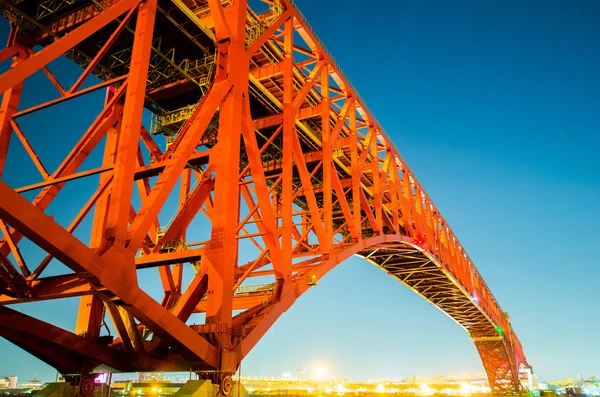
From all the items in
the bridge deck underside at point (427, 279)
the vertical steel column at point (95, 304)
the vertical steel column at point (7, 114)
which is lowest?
the vertical steel column at point (95, 304)

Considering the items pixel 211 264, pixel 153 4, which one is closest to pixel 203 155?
pixel 211 264

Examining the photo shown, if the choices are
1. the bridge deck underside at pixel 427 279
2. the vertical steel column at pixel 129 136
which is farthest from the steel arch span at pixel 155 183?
the bridge deck underside at pixel 427 279

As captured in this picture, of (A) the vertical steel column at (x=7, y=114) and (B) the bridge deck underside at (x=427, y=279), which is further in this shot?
(B) the bridge deck underside at (x=427, y=279)

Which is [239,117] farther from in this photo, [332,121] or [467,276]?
[467,276]

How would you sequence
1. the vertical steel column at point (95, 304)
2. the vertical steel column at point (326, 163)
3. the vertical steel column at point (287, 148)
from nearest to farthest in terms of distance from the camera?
the vertical steel column at point (95, 304) → the vertical steel column at point (287, 148) → the vertical steel column at point (326, 163)

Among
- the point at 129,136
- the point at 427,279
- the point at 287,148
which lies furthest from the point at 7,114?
the point at 427,279

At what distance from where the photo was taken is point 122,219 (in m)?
10.4

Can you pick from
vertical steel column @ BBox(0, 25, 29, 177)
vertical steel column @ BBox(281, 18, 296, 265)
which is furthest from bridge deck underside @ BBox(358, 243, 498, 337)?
vertical steel column @ BBox(0, 25, 29, 177)

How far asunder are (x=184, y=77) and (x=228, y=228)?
22.9 feet

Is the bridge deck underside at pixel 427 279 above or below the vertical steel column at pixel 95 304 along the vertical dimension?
above

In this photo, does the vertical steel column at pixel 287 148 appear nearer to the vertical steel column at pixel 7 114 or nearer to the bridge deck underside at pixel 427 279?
the vertical steel column at pixel 7 114

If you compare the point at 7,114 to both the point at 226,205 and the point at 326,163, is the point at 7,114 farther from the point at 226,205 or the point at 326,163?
the point at 326,163

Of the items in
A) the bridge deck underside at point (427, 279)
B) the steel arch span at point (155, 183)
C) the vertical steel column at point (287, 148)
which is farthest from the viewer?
the bridge deck underside at point (427, 279)

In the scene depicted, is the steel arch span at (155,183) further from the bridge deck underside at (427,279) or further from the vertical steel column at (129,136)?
the bridge deck underside at (427,279)
